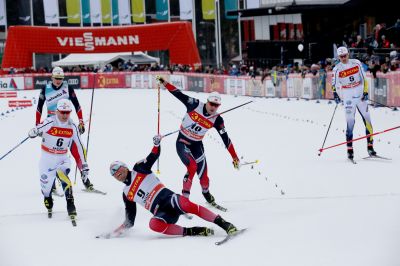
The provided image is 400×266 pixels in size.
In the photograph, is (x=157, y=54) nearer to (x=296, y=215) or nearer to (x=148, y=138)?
(x=148, y=138)

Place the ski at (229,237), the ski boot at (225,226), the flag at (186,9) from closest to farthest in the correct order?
1. the ski at (229,237)
2. the ski boot at (225,226)
3. the flag at (186,9)

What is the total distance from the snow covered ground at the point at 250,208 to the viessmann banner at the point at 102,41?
32722 mm

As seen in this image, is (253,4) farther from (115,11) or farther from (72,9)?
(72,9)

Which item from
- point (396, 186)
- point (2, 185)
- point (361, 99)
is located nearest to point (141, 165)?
point (396, 186)

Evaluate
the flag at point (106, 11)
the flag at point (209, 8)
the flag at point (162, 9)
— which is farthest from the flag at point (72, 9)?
the flag at point (209, 8)

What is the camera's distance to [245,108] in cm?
3528

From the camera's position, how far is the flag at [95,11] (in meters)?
67.0

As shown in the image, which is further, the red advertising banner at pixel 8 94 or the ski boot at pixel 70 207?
the red advertising banner at pixel 8 94

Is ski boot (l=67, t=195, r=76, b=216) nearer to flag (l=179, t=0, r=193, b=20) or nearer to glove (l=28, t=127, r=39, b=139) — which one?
glove (l=28, t=127, r=39, b=139)

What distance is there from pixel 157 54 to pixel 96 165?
68561 mm

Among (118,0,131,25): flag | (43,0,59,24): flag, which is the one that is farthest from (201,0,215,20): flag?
(43,0,59,24): flag

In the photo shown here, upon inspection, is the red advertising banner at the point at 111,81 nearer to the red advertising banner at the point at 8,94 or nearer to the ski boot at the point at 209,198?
the red advertising banner at the point at 8,94

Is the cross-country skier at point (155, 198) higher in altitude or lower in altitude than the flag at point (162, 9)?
lower

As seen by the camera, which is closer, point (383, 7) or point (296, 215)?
point (296, 215)
